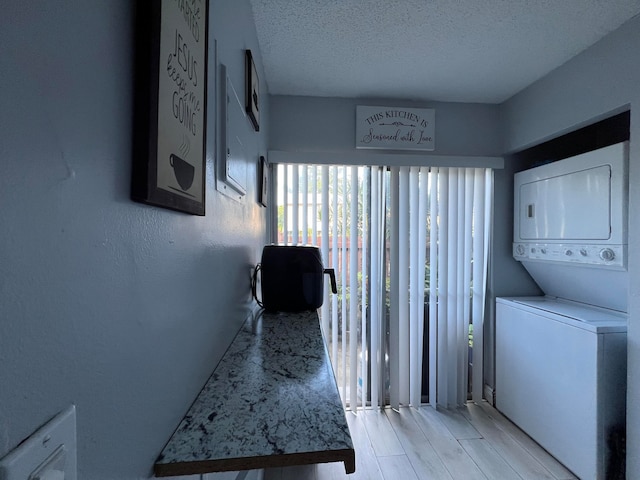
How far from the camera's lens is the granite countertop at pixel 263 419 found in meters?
0.49

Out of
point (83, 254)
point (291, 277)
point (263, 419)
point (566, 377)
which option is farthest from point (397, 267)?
point (83, 254)

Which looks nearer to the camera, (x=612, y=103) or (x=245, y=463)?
(x=245, y=463)

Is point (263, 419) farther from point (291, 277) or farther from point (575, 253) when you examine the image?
point (575, 253)

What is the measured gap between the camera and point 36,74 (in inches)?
10.4

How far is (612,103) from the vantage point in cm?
171

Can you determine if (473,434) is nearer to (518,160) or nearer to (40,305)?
(518,160)

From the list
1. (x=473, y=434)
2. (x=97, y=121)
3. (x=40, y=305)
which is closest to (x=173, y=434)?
(x=40, y=305)

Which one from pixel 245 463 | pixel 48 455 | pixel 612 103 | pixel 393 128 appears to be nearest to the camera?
pixel 48 455

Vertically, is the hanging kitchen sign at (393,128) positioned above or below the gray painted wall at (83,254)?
above

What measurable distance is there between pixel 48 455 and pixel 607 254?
2.34 metres

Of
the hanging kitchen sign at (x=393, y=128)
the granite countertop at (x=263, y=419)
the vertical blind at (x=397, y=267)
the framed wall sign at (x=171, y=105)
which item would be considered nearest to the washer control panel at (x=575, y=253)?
the vertical blind at (x=397, y=267)

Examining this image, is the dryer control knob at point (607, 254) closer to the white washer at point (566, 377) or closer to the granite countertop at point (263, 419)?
the white washer at point (566, 377)

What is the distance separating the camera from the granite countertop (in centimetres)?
49

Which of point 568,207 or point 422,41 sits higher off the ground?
point 422,41
